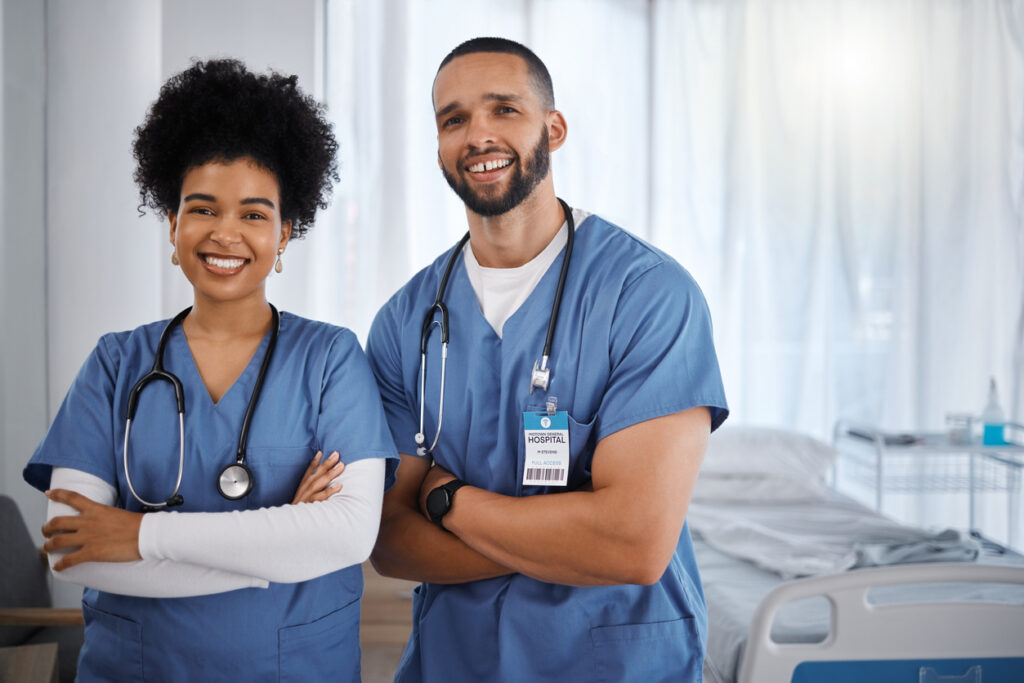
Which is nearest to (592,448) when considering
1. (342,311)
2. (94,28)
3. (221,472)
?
(221,472)

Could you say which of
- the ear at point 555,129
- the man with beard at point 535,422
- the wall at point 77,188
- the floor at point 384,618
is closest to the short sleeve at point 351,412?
the man with beard at point 535,422

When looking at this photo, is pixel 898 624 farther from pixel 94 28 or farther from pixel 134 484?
pixel 94 28

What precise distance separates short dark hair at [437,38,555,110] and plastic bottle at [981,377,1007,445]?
2.77 metres

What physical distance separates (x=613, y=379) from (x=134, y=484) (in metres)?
0.72

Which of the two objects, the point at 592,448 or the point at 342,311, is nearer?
the point at 592,448

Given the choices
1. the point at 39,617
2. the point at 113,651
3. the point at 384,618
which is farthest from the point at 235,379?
the point at 384,618

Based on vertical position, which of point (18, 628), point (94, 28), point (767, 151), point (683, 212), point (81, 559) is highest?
point (94, 28)

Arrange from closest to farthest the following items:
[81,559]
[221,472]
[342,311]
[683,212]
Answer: [81,559], [221,472], [342,311], [683,212]

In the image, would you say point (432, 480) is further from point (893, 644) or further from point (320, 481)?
point (893, 644)

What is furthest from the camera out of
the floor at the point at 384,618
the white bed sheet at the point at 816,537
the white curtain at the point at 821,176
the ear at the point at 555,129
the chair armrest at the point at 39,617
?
Answer: the white curtain at the point at 821,176

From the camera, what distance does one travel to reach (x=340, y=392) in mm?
1207

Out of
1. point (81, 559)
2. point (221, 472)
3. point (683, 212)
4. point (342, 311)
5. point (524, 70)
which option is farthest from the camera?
point (683, 212)

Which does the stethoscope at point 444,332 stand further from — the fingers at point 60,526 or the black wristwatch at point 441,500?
the fingers at point 60,526

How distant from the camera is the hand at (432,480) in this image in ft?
4.08
